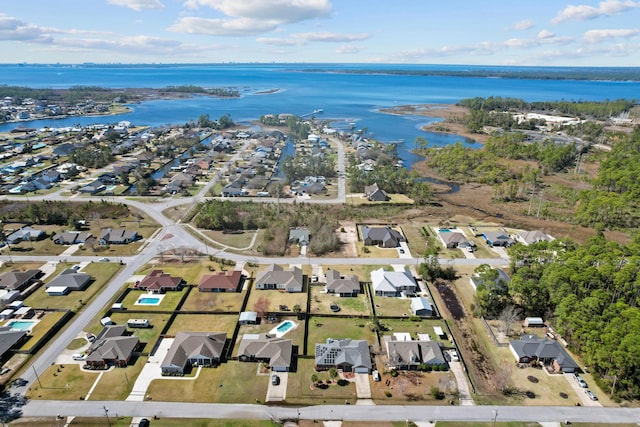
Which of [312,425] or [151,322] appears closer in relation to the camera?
[312,425]

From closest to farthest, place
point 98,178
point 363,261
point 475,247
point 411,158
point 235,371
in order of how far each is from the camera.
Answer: point 235,371 → point 363,261 → point 475,247 → point 98,178 → point 411,158

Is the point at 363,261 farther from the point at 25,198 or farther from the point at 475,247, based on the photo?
the point at 25,198

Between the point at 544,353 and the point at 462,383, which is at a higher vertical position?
the point at 544,353

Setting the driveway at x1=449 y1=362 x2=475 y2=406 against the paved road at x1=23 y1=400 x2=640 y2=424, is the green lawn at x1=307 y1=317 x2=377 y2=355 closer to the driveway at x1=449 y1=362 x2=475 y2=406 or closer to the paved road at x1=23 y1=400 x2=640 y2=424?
the paved road at x1=23 y1=400 x2=640 y2=424

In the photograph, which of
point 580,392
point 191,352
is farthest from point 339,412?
point 580,392

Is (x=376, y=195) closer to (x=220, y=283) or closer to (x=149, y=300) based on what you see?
(x=220, y=283)

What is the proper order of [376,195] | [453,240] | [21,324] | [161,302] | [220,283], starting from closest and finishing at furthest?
[21,324] < [161,302] < [220,283] < [453,240] < [376,195]

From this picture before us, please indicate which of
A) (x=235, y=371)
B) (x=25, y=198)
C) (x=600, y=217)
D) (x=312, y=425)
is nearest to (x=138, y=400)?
(x=235, y=371)
